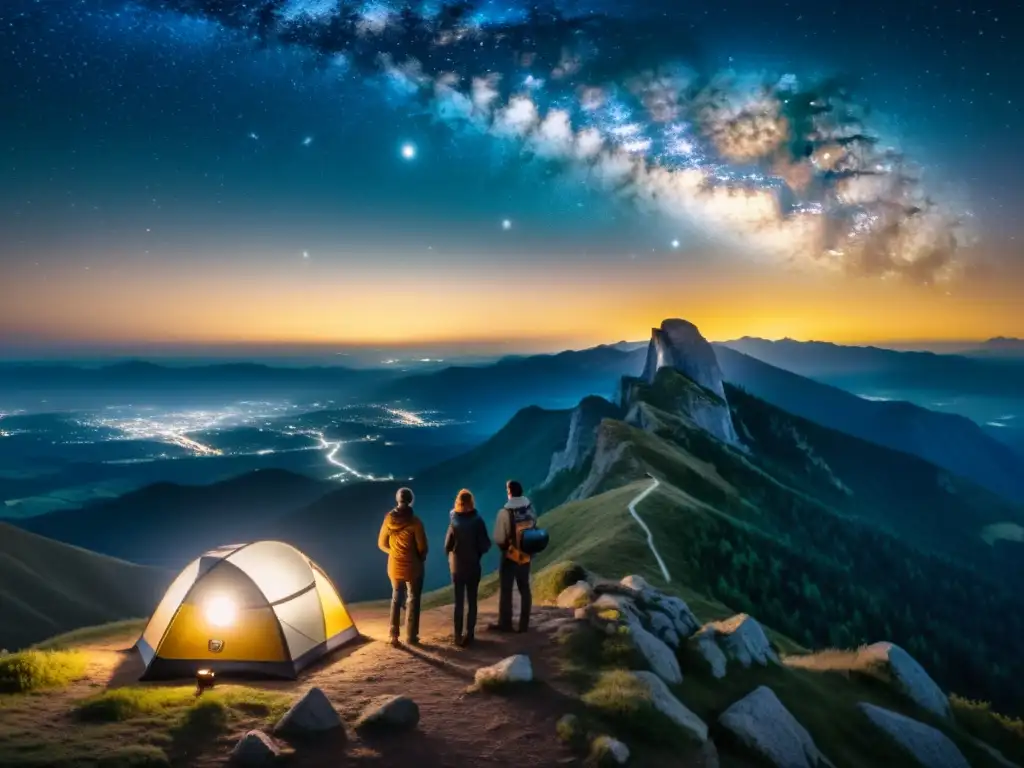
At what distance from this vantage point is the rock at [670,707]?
43.1ft

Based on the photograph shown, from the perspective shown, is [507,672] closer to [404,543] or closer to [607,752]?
[607,752]

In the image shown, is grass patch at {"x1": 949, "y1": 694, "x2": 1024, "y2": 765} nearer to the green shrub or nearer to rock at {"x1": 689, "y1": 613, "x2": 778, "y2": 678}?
rock at {"x1": 689, "y1": 613, "x2": 778, "y2": 678}

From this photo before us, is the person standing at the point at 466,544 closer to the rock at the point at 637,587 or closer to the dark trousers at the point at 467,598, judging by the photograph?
the dark trousers at the point at 467,598

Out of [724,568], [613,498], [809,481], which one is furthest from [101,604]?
[809,481]

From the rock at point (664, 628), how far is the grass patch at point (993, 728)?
1045cm

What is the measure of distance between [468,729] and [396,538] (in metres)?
5.35

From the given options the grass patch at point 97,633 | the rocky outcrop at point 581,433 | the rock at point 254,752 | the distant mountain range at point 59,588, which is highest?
the rock at point 254,752

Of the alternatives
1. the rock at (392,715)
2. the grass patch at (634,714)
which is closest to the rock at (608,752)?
the grass patch at (634,714)

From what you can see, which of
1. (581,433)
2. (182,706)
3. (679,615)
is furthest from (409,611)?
(581,433)

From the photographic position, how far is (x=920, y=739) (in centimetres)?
1717

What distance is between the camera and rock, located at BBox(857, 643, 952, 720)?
19859 millimetres

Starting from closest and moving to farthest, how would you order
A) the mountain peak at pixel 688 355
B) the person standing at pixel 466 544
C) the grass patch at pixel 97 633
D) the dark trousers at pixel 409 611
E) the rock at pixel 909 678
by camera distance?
the person standing at pixel 466 544, the dark trousers at pixel 409 611, the rock at pixel 909 678, the grass patch at pixel 97 633, the mountain peak at pixel 688 355

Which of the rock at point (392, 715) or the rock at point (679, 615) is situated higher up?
the rock at point (392, 715)

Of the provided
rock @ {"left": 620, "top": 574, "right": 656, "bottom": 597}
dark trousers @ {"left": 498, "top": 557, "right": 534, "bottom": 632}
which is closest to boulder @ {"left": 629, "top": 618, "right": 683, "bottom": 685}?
dark trousers @ {"left": 498, "top": 557, "right": 534, "bottom": 632}
